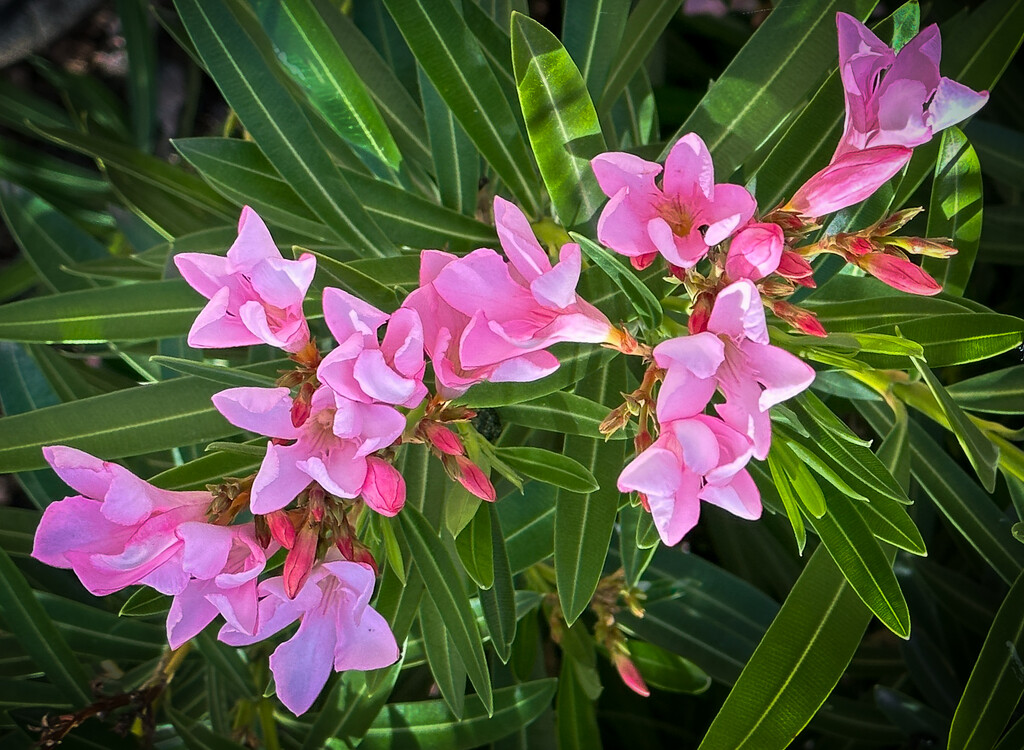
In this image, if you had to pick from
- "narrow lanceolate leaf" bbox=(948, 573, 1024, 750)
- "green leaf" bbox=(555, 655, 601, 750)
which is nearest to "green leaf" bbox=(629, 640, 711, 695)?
"green leaf" bbox=(555, 655, 601, 750)

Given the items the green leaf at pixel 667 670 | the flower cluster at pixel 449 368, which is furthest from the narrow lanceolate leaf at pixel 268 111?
the green leaf at pixel 667 670

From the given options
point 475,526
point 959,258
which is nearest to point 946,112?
point 959,258

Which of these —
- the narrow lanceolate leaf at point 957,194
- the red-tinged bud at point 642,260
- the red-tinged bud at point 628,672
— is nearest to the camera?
the red-tinged bud at point 642,260

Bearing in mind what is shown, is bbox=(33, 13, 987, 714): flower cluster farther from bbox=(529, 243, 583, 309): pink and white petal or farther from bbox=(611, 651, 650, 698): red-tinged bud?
bbox=(611, 651, 650, 698): red-tinged bud

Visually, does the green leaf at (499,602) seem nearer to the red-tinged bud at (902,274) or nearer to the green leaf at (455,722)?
the green leaf at (455,722)

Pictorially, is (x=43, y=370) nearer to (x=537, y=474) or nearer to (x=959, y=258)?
(x=537, y=474)
